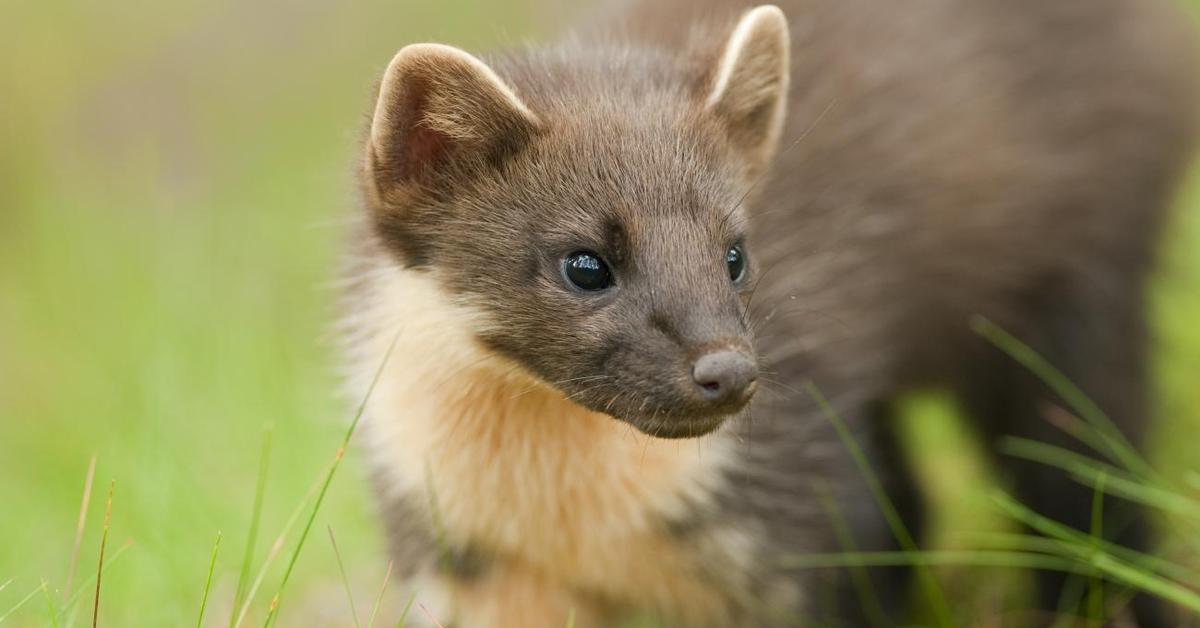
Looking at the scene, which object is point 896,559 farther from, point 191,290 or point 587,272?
point 191,290

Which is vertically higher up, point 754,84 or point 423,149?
point 754,84

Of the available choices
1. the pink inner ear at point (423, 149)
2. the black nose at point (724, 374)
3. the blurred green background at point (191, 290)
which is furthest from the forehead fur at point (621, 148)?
the blurred green background at point (191, 290)

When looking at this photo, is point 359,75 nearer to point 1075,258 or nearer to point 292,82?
point 292,82

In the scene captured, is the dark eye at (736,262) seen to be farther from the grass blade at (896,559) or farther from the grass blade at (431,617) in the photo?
the grass blade at (431,617)

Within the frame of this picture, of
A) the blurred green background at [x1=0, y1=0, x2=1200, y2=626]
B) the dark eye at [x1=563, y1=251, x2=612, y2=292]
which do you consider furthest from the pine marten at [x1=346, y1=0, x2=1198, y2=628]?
the blurred green background at [x1=0, y1=0, x2=1200, y2=626]

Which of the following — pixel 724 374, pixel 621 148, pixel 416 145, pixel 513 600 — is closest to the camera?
pixel 724 374

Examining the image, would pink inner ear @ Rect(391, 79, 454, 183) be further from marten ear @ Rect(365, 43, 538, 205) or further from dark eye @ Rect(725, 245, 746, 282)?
dark eye @ Rect(725, 245, 746, 282)

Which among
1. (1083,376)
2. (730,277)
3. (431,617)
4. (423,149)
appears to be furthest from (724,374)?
(1083,376)

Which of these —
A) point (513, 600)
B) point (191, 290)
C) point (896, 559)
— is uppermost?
point (896, 559)
